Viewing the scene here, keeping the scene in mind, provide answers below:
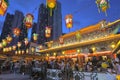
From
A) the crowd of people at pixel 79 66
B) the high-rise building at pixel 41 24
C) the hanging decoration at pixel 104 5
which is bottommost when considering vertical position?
the crowd of people at pixel 79 66

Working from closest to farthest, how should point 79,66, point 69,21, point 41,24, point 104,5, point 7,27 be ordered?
1. point 104,5
2. point 79,66
3. point 69,21
4. point 41,24
5. point 7,27

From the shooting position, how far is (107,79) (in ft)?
26.8

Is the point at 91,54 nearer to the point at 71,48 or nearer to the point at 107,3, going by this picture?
the point at 71,48

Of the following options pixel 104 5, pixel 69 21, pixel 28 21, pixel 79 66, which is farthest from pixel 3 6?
pixel 79 66

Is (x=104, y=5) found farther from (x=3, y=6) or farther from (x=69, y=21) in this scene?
(x=3, y=6)

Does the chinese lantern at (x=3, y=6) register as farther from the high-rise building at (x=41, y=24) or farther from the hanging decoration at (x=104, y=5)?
the high-rise building at (x=41, y=24)

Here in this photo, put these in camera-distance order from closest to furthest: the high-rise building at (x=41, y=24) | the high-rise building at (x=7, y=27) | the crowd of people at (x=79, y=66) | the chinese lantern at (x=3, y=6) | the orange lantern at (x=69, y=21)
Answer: the chinese lantern at (x=3, y=6) < the crowd of people at (x=79, y=66) < the orange lantern at (x=69, y=21) < the high-rise building at (x=41, y=24) < the high-rise building at (x=7, y=27)

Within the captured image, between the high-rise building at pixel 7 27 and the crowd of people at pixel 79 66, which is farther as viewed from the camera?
the high-rise building at pixel 7 27

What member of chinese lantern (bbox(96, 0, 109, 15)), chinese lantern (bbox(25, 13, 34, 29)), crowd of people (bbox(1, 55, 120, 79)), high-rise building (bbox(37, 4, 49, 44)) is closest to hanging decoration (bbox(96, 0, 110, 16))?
chinese lantern (bbox(96, 0, 109, 15))

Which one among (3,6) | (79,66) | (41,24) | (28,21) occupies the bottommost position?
(79,66)

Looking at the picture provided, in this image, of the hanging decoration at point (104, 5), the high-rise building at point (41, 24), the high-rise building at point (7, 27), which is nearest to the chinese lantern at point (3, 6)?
the hanging decoration at point (104, 5)

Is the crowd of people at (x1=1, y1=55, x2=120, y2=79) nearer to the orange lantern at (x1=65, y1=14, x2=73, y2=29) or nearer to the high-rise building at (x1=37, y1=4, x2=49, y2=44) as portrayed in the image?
the orange lantern at (x1=65, y1=14, x2=73, y2=29)

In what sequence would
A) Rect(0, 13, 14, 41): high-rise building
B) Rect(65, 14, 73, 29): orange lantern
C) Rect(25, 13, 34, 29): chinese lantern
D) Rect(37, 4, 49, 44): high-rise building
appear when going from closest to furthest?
Rect(25, 13, 34, 29): chinese lantern, Rect(65, 14, 73, 29): orange lantern, Rect(37, 4, 49, 44): high-rise building, Rect(0, 13, 14, 41): high-rise building

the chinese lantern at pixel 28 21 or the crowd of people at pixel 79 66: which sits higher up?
the chinese lantern at pixel 28 21
